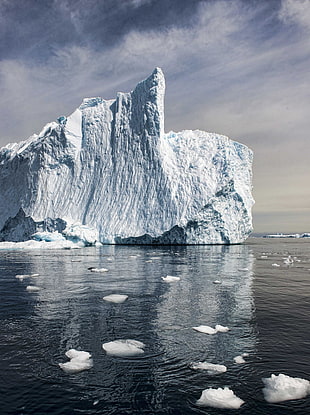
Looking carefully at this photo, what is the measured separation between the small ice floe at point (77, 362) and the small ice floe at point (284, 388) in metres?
2.20

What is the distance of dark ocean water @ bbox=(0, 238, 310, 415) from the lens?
3.57 metres

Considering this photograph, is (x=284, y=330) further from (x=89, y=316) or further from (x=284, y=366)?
(x=89, y=316)

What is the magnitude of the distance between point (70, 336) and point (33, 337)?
1.92 feet

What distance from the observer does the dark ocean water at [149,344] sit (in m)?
3.57

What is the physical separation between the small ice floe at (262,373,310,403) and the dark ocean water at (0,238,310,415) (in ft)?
0.28

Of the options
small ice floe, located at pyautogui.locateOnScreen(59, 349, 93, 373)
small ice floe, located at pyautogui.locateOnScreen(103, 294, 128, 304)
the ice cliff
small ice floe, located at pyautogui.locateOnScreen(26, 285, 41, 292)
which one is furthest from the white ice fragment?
the ice cliff

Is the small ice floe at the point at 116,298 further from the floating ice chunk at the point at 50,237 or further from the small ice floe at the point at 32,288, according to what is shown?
the floating ice chunk at the point at 50,237

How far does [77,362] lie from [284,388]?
254 centimetres

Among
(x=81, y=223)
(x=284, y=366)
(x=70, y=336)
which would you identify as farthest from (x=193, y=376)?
(x=81, y=223)

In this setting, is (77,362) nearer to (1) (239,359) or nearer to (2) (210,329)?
(1) (239,359)

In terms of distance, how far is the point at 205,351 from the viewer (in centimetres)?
495

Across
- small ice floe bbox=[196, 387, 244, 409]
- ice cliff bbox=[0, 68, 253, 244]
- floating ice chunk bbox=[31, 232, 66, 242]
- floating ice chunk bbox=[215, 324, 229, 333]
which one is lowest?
small ice floe bbox=[196, 387, 244, 409]

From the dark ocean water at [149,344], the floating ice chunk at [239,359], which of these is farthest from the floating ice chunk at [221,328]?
the floating ice chunk at [239,359]

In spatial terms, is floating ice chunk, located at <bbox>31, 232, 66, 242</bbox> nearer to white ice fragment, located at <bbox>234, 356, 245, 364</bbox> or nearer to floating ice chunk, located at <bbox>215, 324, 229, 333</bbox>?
floating ice chunk, located at <bbox>215, 324, 229, 333</bbox>
